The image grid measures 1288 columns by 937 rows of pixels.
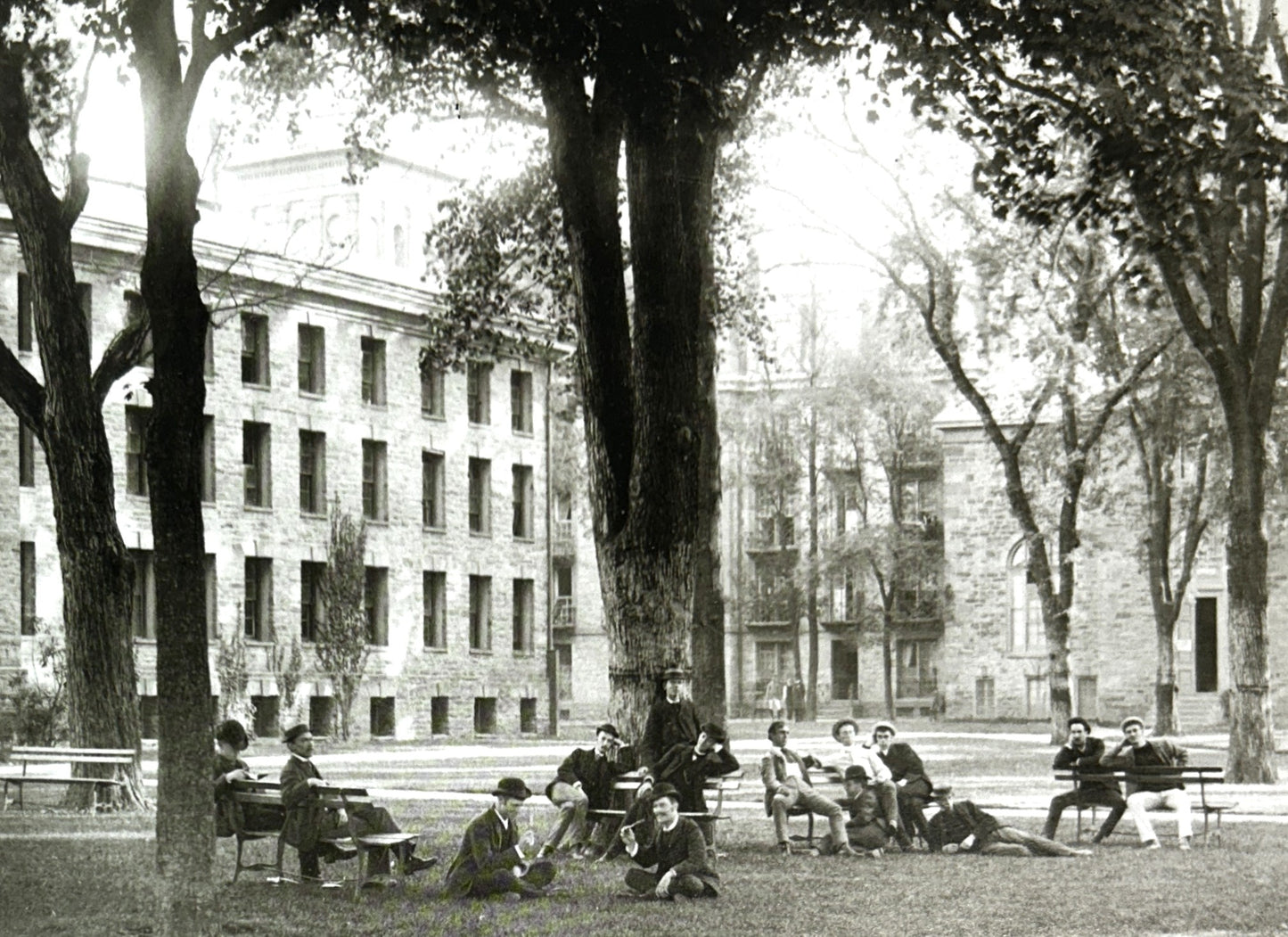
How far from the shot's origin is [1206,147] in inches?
607

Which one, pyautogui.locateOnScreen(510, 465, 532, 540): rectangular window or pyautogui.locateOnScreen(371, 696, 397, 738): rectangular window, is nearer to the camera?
pyautogui.locateOnScreen(371, 696, 397, 738): rectangular window

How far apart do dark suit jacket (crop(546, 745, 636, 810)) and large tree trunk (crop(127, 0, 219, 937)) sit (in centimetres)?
595

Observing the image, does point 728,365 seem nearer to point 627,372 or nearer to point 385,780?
point 385,780

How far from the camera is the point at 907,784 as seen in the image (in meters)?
18.4

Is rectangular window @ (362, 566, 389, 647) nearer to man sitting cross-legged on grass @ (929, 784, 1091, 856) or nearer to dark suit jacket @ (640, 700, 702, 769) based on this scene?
man sitting cross-legged on grass @ (929, 784, 1091, 856)

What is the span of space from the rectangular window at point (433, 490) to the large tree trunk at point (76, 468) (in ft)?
101

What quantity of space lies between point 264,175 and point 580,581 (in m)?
25.1

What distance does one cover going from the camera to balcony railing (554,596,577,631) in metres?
73.4

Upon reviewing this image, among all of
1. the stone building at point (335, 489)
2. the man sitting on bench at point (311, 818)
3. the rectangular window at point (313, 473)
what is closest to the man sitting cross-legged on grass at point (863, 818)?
the man sitting on bench at point (311, 818)

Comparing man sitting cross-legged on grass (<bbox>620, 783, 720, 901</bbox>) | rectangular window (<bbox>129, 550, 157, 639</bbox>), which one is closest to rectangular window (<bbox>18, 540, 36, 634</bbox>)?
rectangular window (<bbox>129, 550, 157, 639</bbox>)

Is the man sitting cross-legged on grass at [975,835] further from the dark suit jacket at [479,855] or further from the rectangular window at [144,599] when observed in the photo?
the rectangular window at [144,599]

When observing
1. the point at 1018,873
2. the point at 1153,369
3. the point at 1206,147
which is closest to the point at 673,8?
the point at 1206,147

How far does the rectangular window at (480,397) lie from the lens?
2114 inches

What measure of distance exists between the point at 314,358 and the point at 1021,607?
24.2 meters
